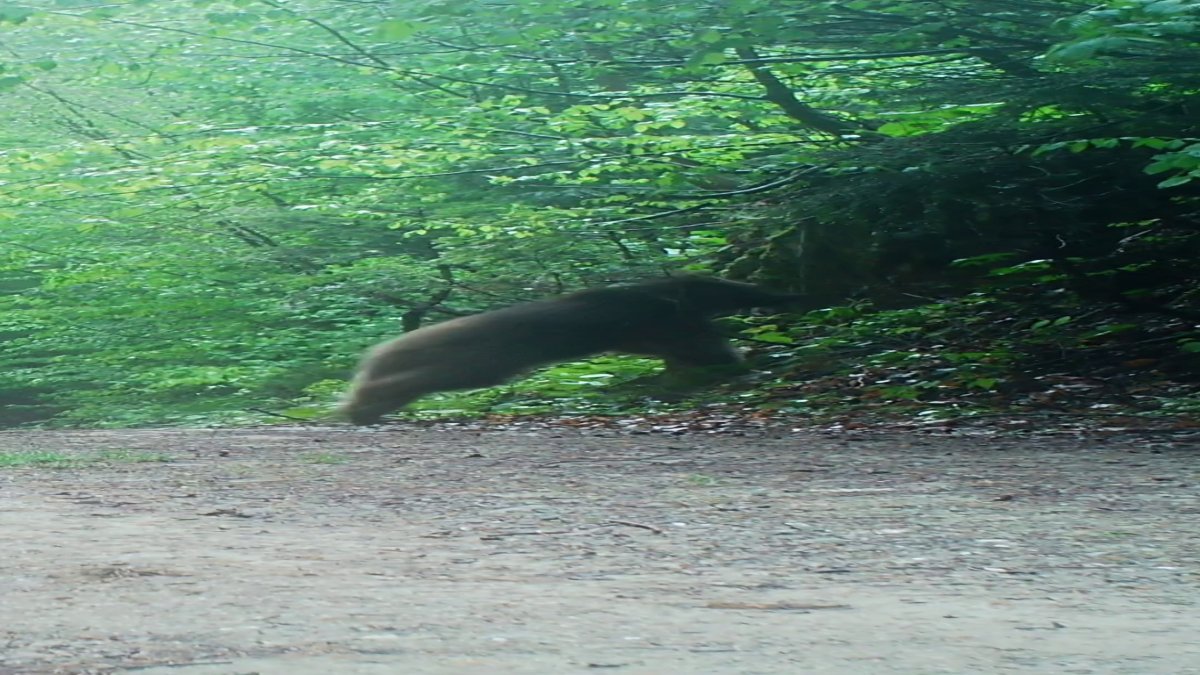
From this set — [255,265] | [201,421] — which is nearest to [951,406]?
[255,265]

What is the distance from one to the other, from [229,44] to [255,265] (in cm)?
374

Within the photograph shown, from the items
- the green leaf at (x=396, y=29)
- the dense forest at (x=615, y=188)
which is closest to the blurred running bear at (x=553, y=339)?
the dense forest at (x=615, y=188)

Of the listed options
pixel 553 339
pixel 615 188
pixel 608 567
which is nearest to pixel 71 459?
pixel 553 339

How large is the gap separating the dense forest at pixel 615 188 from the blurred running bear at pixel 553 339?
2.29 feet

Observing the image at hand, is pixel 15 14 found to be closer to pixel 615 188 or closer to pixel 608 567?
pixel 615 188

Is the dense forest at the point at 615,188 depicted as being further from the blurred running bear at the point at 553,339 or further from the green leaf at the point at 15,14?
the green leaf at the point at 15,14

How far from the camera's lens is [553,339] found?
13344 mm

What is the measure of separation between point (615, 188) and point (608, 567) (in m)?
9.76

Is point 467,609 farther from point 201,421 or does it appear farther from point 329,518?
point 201,421

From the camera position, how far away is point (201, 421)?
718 inches

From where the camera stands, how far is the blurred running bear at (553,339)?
1302cm

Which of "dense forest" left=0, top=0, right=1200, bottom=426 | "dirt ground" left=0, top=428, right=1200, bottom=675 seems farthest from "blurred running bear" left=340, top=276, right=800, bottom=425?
"dirt ground" left=0, top=428, right=1200, bottom=675

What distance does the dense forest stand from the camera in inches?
439

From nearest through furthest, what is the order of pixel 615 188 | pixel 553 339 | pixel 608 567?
pixel 608 567 < pixel 553 339 < pixel 615 188
